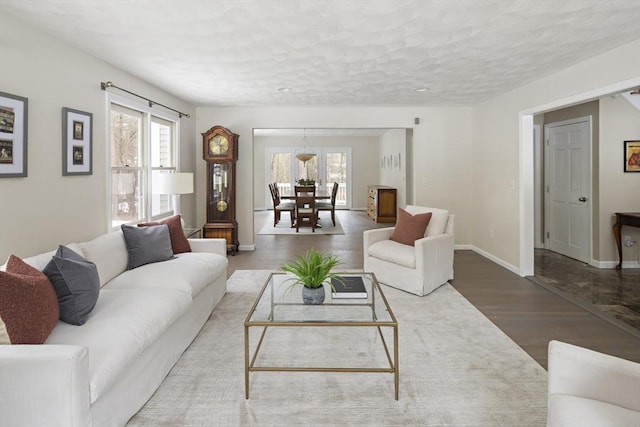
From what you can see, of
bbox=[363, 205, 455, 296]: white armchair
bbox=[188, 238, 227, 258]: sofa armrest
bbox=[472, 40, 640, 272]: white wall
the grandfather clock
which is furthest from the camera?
the grandfather clock

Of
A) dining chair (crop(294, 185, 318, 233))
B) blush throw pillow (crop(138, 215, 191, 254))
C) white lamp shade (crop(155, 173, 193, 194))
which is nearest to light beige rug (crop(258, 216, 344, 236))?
dining chair (crop(294, 185, 318, 233))

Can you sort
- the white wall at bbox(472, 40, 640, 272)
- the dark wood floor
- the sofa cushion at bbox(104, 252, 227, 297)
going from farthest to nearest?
the white wall at bbox(472, 40, 640, 272) < the dark wood floor < the sofa cushion at bbox(104, 252, 227, 297)

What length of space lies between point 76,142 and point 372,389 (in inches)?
120

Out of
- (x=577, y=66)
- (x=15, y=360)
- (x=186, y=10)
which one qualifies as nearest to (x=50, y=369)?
(x=15, y=360)

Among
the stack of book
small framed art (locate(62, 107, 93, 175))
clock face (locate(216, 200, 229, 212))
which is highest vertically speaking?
small framed art (locate(62, 107, 93, 175))

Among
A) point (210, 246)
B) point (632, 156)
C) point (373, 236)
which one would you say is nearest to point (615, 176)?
point (632, 156)

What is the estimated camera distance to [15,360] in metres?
1.56

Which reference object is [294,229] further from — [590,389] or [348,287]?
[590,389]

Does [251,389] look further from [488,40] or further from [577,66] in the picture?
[577,66]

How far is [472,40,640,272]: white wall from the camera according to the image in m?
3.54

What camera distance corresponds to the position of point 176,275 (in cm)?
298

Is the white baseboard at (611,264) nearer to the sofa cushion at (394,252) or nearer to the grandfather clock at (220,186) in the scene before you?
the sofa cushion at (394,252)

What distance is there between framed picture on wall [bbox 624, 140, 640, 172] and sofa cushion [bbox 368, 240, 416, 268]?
130 inches

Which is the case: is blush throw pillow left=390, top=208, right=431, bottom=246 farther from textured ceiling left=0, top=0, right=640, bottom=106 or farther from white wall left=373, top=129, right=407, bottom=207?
white wall left=373, top=129, right=407, bottom=207
